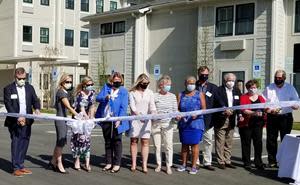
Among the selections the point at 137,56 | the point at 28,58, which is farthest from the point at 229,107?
the point at 28,58

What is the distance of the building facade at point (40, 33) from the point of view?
4419 centimetres

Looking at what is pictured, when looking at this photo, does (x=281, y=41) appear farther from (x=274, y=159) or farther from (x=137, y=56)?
(x=274, y=159)

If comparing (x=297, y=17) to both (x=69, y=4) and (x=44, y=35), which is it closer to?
(x=44, y=35)

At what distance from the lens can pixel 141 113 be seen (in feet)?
31.6

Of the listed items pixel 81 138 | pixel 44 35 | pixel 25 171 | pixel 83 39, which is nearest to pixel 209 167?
pixel 81 138

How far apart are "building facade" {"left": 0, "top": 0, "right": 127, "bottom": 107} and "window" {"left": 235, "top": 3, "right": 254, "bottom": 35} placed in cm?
1956

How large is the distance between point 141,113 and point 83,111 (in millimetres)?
1119

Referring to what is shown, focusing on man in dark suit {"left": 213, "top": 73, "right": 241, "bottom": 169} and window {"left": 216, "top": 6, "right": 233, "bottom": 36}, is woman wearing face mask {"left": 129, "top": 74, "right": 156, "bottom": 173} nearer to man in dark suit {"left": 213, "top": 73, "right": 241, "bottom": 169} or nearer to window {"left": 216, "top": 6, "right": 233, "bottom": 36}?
man in dark suit {"left": 213, "top": 73, "right": 241, "bottom": 169}

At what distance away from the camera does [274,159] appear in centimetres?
1062

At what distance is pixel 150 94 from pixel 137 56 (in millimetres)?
21445

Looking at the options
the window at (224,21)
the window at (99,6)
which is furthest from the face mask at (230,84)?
the window at (99,6)

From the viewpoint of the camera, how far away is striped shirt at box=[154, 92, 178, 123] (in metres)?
9.71

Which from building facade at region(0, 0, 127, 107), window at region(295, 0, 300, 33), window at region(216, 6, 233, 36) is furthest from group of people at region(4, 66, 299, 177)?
building facade at region(0, 0, 127, 107)

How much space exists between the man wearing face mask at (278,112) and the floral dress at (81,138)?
3.63 metres
